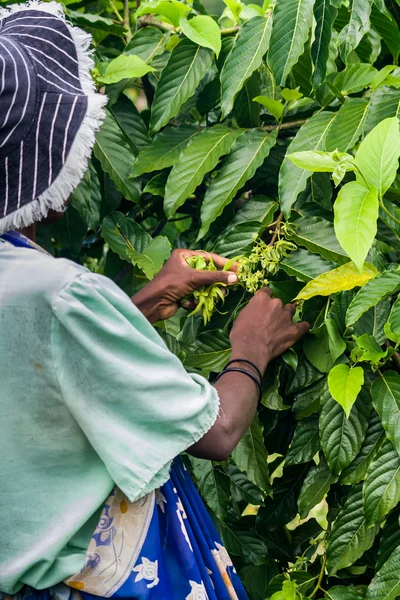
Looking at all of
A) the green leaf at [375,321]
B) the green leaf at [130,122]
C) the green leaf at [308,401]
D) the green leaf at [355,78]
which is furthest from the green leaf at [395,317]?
the green leaf at [130,122]

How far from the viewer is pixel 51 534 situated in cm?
124

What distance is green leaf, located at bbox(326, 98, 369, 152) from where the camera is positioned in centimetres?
161

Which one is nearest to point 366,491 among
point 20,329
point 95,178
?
point 20,329

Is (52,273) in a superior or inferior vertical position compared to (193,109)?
superior

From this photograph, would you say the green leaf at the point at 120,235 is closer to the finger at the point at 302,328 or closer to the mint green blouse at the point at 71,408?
the finger at the point at 302,328

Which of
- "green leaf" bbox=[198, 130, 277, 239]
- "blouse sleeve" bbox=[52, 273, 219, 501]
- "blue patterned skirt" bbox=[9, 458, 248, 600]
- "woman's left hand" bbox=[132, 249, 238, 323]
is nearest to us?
"blouse sleeve" bbox=[52, 273, 219, 501]

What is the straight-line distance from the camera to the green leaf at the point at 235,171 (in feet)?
5.60

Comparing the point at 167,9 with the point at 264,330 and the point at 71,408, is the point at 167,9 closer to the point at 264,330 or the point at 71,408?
the point at 264,330

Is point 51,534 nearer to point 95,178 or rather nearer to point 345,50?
point 95,178

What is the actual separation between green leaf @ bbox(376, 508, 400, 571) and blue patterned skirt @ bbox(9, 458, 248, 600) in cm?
34

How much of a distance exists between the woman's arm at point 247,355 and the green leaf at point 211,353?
140 millimetres

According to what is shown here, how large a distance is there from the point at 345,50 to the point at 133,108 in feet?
1.91

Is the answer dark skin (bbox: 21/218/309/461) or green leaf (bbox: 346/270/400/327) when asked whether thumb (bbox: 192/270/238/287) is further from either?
green leaf (bbox: 346/270/400/327)

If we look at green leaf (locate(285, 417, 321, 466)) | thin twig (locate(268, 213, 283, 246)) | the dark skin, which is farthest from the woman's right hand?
green leaf (locate(285, 417, 321, 466))
